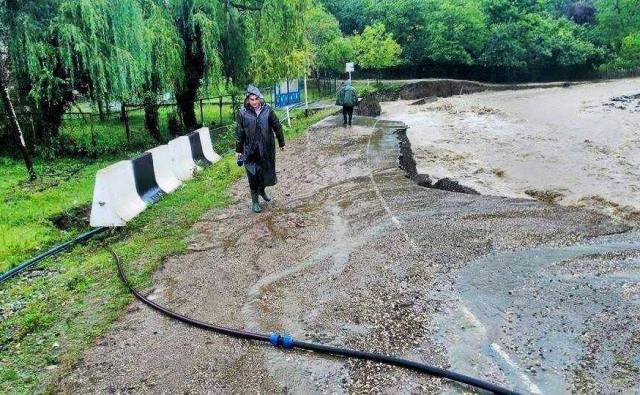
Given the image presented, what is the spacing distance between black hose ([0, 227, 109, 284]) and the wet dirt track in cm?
159

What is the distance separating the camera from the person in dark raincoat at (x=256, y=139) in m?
8.08

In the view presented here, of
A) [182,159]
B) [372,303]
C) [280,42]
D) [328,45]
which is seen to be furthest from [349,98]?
[328,45]

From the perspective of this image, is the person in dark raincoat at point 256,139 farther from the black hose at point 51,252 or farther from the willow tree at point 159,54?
the willow tree at point 159,54

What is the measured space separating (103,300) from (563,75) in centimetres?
6706

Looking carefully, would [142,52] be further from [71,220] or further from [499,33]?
[499,33]

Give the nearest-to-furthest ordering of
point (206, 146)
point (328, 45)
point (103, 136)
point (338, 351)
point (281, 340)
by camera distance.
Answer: point (338, 351)
point (281, 340)
point (206, 146)
point (103, 136)
point (328, 45)

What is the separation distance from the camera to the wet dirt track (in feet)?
12.6

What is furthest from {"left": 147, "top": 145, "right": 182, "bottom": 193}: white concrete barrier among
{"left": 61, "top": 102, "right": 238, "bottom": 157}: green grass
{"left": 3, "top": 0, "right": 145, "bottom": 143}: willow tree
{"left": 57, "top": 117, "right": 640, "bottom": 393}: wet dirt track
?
{"left": 61, "top": 102, "right": 238, "bottom": 157}: green grass

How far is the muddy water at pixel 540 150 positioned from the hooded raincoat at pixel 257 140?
622 cm

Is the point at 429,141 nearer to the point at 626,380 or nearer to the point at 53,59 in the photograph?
the point at 53,59

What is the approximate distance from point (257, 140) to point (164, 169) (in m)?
2.92

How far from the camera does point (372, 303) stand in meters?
4.95

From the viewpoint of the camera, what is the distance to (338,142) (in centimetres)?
1623

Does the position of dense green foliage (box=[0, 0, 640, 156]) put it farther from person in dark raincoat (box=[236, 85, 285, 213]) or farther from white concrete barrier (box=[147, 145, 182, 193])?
person in dark raincoat (box=[236, 85, 285, 213])
